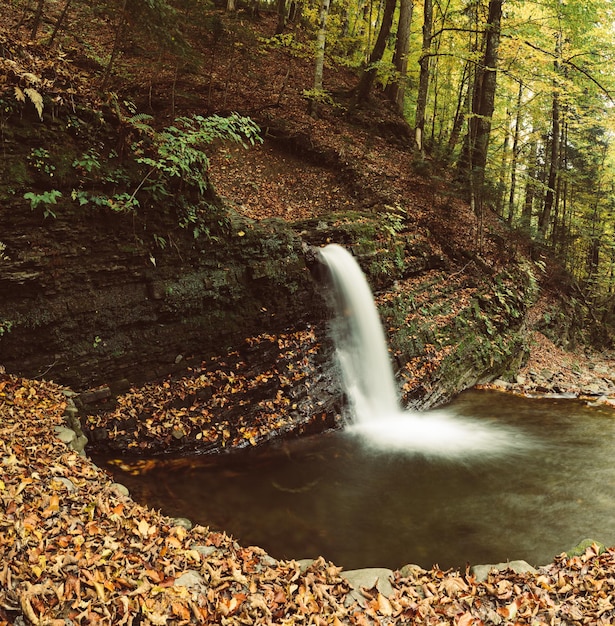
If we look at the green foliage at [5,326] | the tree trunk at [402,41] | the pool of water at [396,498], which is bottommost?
the pool of water at [396,498]

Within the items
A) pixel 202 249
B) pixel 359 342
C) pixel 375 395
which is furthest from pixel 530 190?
pixel 202 249

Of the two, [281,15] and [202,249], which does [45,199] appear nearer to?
[202,249]

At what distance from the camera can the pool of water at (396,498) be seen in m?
4.90

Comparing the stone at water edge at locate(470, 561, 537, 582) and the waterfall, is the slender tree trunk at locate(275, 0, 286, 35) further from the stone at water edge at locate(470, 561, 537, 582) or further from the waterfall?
the stone at water edge at locate(470, 561, 537, 582)

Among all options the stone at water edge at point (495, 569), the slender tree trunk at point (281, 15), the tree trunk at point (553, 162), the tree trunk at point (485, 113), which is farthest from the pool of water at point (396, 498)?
the slender tree trunk at point (281, 15)

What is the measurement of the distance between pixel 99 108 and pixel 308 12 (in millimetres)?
17123

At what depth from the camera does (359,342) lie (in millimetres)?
9109

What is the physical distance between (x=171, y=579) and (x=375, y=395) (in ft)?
20.8

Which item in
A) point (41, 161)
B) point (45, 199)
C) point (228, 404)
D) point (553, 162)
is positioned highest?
point (553, 162)

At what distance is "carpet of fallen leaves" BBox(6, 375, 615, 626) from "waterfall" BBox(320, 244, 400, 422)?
4557mm

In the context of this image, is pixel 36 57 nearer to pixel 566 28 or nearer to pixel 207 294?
pixel 207 294

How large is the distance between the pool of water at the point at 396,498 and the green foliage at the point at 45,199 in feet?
12.3

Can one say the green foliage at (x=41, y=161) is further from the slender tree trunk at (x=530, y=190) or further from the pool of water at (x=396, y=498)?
the slender tree trunk at (x=530, y=190)

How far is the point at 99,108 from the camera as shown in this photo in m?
6.30
